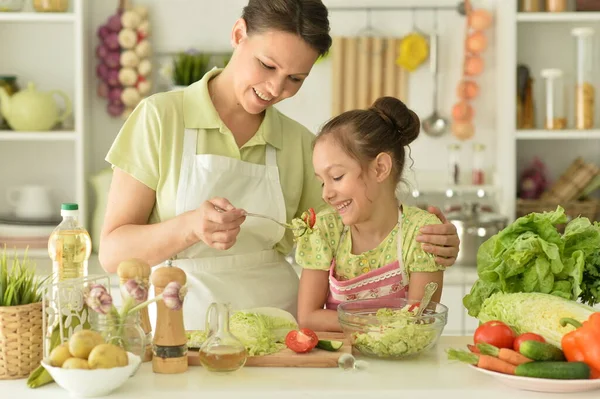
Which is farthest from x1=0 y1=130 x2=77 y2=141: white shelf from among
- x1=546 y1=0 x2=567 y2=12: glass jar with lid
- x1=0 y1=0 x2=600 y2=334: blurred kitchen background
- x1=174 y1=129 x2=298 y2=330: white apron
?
x1=546 y1=0 x2=567 y2=12: glass jar with lid

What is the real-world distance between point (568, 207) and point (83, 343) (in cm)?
283

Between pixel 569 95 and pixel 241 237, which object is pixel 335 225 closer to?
pixel 241 237

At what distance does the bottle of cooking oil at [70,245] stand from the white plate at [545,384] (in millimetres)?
864

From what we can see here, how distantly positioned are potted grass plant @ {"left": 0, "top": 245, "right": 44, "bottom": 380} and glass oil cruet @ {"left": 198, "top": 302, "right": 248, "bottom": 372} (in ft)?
1.02

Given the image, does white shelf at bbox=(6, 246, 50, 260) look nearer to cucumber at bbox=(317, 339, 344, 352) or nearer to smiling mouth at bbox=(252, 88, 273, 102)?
smiling mouth at bbox=(252, 88, 273, 102)

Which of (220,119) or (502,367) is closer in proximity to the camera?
(502,367)

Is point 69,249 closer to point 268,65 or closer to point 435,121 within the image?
point 268,65

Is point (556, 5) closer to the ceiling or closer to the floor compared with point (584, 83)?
closer to the ceiling

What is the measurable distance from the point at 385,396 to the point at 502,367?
22cm

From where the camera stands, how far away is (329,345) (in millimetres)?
1719

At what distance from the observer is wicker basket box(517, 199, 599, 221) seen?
3.79m

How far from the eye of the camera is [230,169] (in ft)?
7.08

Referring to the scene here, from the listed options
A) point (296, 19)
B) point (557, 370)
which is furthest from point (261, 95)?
point (557, 370)

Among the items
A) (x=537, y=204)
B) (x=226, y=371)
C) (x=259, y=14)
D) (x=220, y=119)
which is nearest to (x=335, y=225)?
(x=220, y=119)
